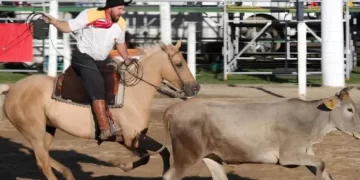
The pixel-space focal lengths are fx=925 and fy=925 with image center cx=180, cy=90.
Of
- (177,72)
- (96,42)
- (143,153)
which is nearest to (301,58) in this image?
(177,72)

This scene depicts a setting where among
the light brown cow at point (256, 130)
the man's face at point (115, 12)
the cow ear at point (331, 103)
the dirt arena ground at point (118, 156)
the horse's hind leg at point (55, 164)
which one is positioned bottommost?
the dirt arena ground at point (118, 156)

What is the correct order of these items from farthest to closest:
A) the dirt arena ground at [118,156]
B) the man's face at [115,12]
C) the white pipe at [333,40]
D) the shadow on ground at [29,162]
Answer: the white pipe at [333,40]
the shadow on ground at [29,162]
the dirt arena ground at [118,156]
the man's face at [115,12]

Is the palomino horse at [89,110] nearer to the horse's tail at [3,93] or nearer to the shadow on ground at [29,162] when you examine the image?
the horse's tail at [3,93]

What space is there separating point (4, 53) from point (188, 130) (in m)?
14.0

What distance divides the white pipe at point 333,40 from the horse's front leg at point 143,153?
441 inches

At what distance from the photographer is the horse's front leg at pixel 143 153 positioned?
9.98 meters

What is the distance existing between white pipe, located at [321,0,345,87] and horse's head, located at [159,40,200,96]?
35.4 ft

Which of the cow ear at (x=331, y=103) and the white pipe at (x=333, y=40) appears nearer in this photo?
the cow ear at (x=331, y=103)

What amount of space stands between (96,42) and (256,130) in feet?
7.05

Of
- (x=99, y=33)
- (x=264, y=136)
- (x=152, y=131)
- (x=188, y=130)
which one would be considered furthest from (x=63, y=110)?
(x=152, y=131)

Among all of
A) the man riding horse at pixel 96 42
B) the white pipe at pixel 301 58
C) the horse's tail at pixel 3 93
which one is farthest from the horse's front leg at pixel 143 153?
the white pipe at pixel 301 58

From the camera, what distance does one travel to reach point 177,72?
10.4 metres

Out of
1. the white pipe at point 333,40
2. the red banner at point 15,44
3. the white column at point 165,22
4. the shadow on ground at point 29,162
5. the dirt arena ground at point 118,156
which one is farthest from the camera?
the red banner at point 15,44

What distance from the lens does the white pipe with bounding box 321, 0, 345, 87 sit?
2073 cm
